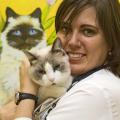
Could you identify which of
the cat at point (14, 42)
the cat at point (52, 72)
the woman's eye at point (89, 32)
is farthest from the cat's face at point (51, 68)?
the cat at point (14, 42)

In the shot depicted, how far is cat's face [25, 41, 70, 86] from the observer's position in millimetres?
1426

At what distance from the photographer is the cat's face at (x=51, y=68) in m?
1.43

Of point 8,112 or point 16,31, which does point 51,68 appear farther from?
point 16,31

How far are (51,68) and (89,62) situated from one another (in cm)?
17

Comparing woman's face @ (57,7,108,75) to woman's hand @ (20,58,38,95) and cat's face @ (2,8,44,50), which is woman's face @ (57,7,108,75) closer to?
woman's hand @ (20,58,38,95)

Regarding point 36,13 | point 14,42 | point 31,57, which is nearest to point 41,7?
point 36,13

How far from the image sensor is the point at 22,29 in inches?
87.2

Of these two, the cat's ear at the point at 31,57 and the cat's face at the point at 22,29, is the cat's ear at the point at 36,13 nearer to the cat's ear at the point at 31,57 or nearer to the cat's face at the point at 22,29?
the cat's face at the point at 22,29

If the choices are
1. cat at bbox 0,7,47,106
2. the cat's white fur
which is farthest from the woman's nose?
cat at bbox 0,7,47,106

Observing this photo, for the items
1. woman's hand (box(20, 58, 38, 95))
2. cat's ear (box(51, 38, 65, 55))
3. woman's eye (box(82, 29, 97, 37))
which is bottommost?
woman's hand (box(20, 58, 38, 95))

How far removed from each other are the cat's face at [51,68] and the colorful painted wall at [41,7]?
2.47 feet

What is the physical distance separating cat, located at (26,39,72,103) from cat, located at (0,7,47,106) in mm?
721

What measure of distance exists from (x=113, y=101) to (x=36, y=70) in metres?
0.39

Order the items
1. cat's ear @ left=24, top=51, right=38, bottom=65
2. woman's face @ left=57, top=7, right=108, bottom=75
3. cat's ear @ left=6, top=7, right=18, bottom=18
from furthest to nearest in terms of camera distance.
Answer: cat's ear @ left=6, top=7, right=18, bottom=18
cat's ear @ left=24, top=51, right=38, bottom=65
woman's face @ left=57, top=7, right=108, bottom=75
